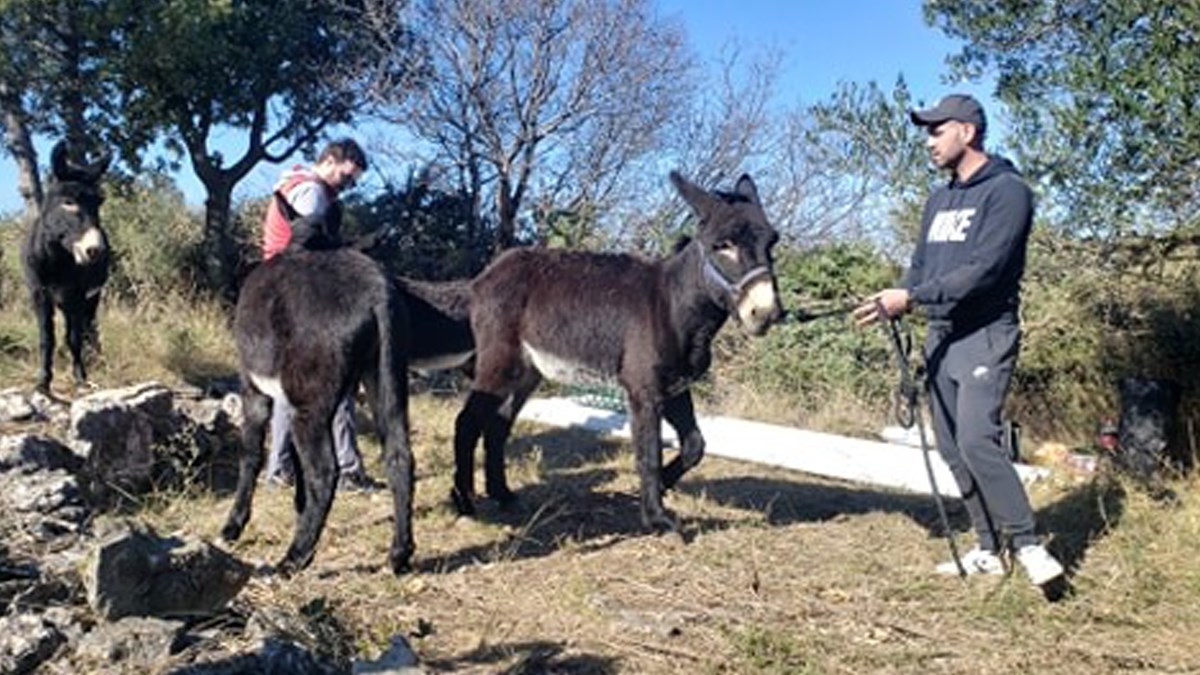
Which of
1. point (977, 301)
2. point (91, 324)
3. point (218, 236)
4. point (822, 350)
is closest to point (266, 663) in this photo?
point (977, 301)

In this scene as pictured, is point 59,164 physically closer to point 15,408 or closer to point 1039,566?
point 15,408

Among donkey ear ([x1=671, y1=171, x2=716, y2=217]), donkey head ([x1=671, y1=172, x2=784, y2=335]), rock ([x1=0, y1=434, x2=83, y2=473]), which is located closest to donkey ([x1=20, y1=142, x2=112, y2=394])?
rock ([x1=0, y1=434, x2=83, y2=473])

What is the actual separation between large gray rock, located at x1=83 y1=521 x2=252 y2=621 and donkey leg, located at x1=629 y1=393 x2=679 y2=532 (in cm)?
216

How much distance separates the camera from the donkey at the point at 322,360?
434 centimetres

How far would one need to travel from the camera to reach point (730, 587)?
450 cm

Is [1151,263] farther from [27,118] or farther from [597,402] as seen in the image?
[27,118]

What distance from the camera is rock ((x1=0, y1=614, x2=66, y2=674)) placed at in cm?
292

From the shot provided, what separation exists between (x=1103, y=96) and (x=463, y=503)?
4318 millimetres

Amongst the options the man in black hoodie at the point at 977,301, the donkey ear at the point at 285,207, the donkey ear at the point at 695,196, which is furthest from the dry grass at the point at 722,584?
the donkey ear at the point at 695,196

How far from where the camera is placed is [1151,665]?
12.0 ft

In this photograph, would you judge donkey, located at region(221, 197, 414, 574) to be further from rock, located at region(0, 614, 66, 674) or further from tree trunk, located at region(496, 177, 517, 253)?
tree trunk, located at region(496, 177, 517, 253)

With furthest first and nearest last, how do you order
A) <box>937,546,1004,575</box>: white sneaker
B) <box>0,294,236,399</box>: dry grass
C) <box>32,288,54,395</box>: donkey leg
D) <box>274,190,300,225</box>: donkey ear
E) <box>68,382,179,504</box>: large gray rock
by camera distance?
<box>0,294,236,399</box>: dry grass → <box>32,288,54,395</box>: donkey leg → <box>68,382,179,504</box>: large gray rock → <box>274,190,300,225</box>: donkey ear → <box>937,546,1004,575</box>: white sneaker

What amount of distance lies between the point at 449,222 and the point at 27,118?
219 inches

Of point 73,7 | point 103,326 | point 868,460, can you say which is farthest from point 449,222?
point 868,460
